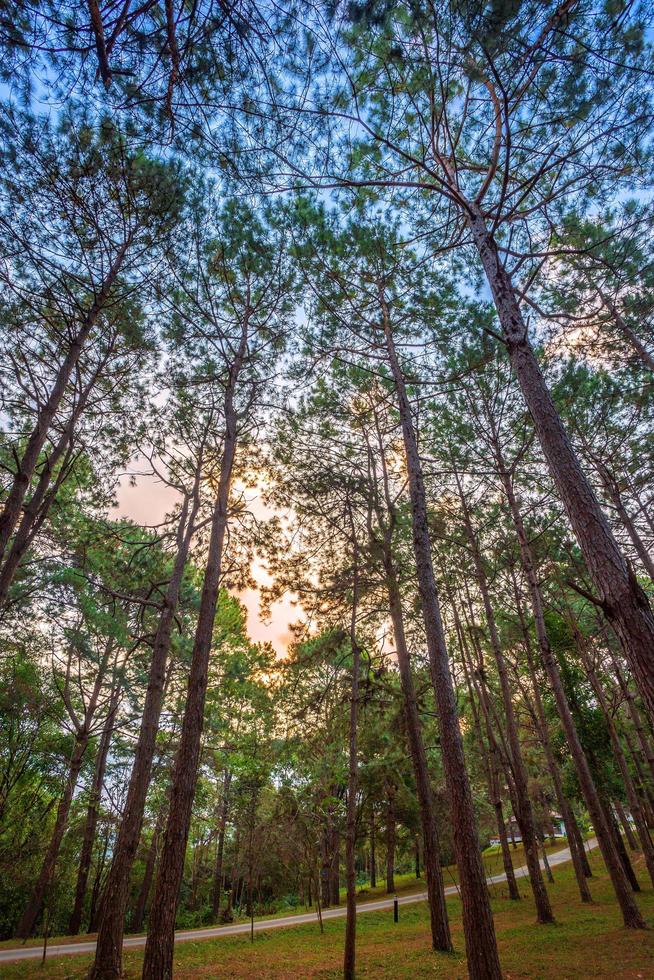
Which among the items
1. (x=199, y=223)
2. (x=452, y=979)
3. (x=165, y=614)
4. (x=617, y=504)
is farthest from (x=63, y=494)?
(x=617, y=504)

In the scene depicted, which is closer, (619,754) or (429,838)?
(429,838)

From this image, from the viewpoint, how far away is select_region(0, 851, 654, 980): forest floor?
20.6ft

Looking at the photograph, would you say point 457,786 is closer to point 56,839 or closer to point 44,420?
point 44,420

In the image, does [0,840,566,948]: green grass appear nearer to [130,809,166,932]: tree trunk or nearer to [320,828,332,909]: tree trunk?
[320,828,332,909]: tree trunk

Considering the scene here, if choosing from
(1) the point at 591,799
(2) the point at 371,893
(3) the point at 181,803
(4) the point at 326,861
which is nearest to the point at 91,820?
(4) the point at 326,861

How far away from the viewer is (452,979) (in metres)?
5.84

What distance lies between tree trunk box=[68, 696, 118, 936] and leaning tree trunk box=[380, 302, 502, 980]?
1167cm

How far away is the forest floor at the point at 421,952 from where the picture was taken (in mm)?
6270

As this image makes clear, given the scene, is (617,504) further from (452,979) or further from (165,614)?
(165,614)

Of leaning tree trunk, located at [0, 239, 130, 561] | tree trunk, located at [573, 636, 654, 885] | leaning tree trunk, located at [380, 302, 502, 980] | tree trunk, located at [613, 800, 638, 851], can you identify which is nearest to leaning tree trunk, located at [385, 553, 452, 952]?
leaning tree trunk, located at [380, 302, 502, 980]

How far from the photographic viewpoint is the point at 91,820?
13289 millimetres

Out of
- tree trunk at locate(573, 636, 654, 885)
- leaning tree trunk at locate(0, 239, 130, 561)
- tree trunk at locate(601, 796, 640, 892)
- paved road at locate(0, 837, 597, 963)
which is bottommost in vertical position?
paved road at locate(0, 837, 597, 963)

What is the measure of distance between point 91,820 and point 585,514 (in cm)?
1717

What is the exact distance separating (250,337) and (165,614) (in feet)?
20.0
